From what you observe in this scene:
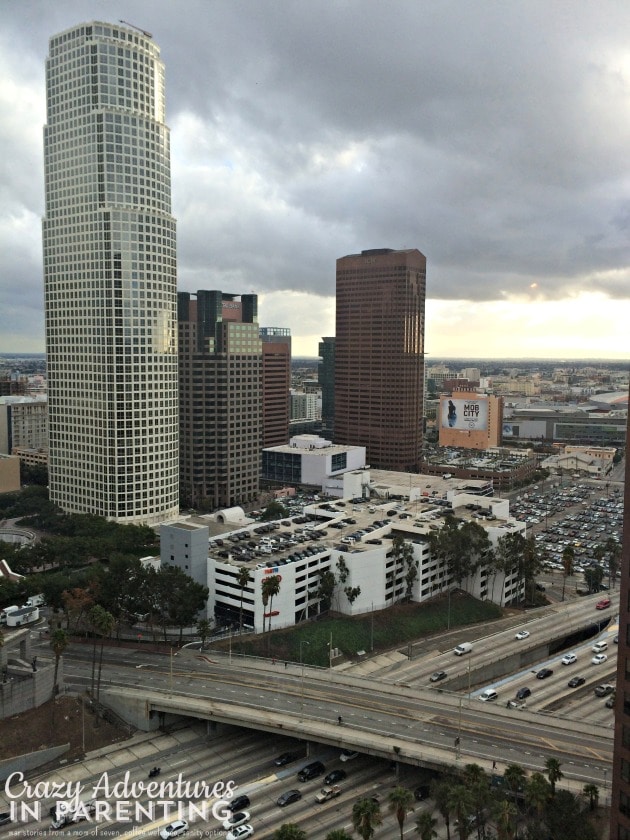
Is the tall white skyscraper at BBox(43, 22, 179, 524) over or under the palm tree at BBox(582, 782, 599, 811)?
over

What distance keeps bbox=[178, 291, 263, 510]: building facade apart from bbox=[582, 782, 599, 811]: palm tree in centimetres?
12631

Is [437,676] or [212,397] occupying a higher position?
[212,397]

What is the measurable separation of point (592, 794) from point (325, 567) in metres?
54.0

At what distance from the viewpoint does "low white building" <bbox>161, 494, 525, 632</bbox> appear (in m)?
99.3

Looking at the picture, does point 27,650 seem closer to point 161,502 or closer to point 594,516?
point 161,502

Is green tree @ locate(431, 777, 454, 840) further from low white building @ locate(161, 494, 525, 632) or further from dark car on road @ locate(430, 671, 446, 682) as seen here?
low white building @ locate(161, 494, 525, 632)

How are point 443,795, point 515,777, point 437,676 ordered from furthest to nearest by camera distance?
point 437,676, point 443,795, point 515,777

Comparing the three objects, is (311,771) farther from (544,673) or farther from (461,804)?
(544,673)

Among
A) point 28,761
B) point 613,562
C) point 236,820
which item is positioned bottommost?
point 236,820

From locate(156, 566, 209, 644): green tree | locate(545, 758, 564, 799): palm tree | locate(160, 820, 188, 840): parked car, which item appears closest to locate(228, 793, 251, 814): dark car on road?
locate(160, 820, 188, 840): parked car

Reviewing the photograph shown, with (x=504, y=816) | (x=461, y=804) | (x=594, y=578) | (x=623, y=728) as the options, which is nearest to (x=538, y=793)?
(x=504, y=816)

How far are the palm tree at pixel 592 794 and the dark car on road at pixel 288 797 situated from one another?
955 inches

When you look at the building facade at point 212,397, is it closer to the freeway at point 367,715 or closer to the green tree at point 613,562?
the green tree at point 613,562

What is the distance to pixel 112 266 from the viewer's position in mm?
141625
